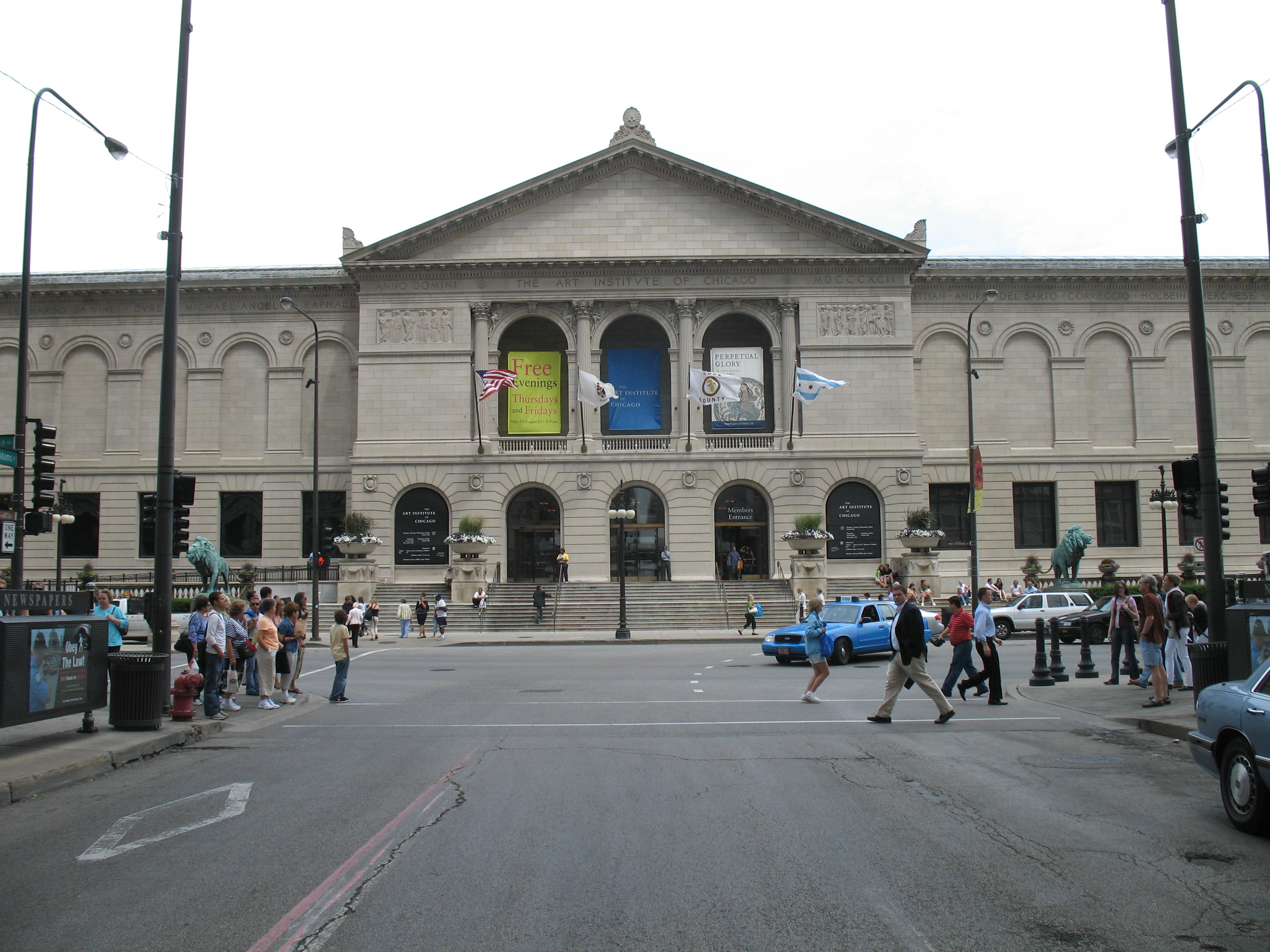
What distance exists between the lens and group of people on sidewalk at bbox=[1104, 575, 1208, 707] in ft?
51.9

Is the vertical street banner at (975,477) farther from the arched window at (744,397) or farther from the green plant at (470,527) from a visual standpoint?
the green plant at (470,527)

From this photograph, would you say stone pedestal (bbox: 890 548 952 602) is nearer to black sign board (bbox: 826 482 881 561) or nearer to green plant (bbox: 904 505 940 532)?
green plant (bbox: 904 505 940 532)

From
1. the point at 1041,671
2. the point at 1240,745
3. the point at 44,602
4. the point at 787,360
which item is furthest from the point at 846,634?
the point at 787,360

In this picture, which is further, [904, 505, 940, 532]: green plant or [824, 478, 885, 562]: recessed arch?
[824, 478, 885, 562]: recessed arch

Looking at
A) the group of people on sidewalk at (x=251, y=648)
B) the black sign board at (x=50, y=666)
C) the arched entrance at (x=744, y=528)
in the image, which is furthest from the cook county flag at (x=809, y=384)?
the black sign board at (x=50, y=666)

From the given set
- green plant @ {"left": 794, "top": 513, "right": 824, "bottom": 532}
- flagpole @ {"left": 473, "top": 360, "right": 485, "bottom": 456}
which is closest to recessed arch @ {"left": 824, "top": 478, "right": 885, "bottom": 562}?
green plant @ {"left": 794, "top": 513, "right": 824, "bottom": 532}

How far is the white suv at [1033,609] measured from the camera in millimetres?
34375

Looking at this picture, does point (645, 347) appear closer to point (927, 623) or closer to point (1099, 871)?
point (927, 623)

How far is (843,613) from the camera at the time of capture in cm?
2642

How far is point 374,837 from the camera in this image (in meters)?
8.37

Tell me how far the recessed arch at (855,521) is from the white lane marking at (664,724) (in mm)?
32677

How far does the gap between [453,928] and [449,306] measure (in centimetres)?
4463

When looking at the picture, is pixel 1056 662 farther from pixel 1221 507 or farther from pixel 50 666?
pixel 50 666

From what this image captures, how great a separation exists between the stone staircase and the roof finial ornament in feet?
69.6
